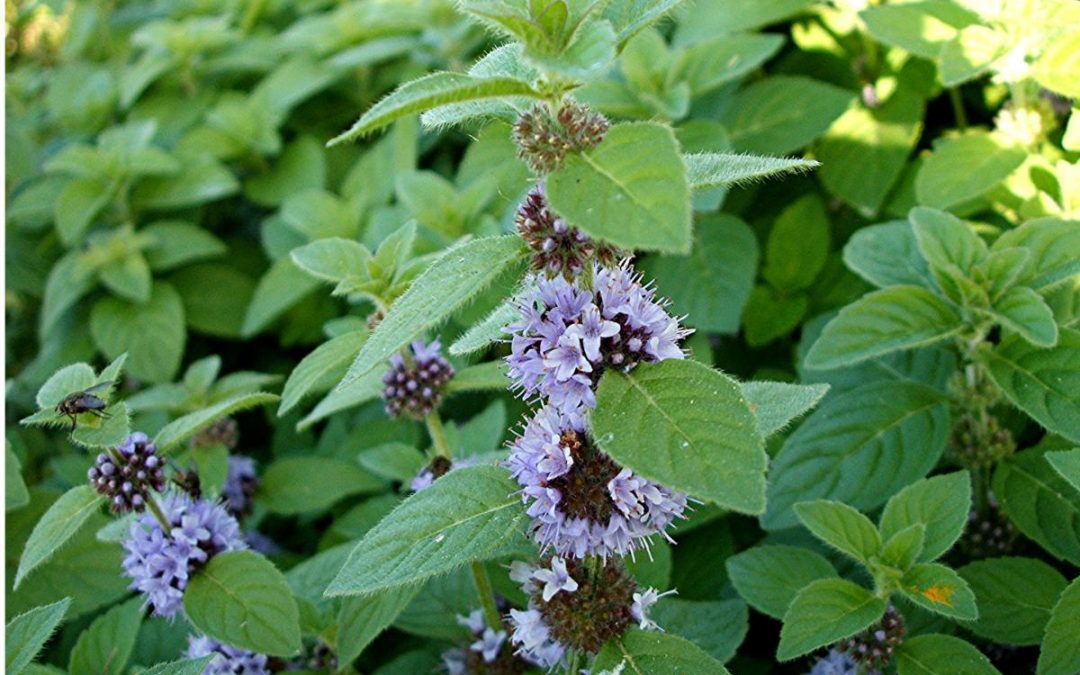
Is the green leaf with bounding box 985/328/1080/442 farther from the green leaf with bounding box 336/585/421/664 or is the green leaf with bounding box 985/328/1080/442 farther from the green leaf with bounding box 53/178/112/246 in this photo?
the green leaf with bounding box 53/178/112/246

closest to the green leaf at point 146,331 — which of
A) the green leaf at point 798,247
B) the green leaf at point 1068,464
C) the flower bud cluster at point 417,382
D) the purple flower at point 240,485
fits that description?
the purple flower at point 240,485

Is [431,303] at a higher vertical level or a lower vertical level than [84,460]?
higher

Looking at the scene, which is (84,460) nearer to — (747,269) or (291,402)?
(291,402)

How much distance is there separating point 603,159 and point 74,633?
2.09 meters

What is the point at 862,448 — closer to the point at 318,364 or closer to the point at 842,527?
the point at 842,527

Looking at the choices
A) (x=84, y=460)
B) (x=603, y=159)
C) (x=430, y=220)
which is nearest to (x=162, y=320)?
(x=84, y=460)

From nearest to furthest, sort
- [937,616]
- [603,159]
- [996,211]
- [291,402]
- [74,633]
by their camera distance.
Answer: [603,159], [291,402], [937,616], [74,633], [996,211]

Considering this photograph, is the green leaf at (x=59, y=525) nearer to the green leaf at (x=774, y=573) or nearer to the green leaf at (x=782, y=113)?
the green leaf at (x=774, y=573)

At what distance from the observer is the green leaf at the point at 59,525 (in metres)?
1.91

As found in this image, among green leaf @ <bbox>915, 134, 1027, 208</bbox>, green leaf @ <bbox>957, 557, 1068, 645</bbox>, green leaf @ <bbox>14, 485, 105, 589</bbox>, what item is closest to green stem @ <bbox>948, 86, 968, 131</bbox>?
green leaf @ <bbox>915, 134, 1027, 208</bbox>

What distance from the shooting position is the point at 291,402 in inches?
73.9

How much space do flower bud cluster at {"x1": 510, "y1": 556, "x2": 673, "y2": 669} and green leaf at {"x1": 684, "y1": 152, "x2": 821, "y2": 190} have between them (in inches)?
26.1

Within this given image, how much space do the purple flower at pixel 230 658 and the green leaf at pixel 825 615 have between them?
102 centimetres

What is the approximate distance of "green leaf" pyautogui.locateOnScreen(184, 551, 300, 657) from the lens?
1898 mm
